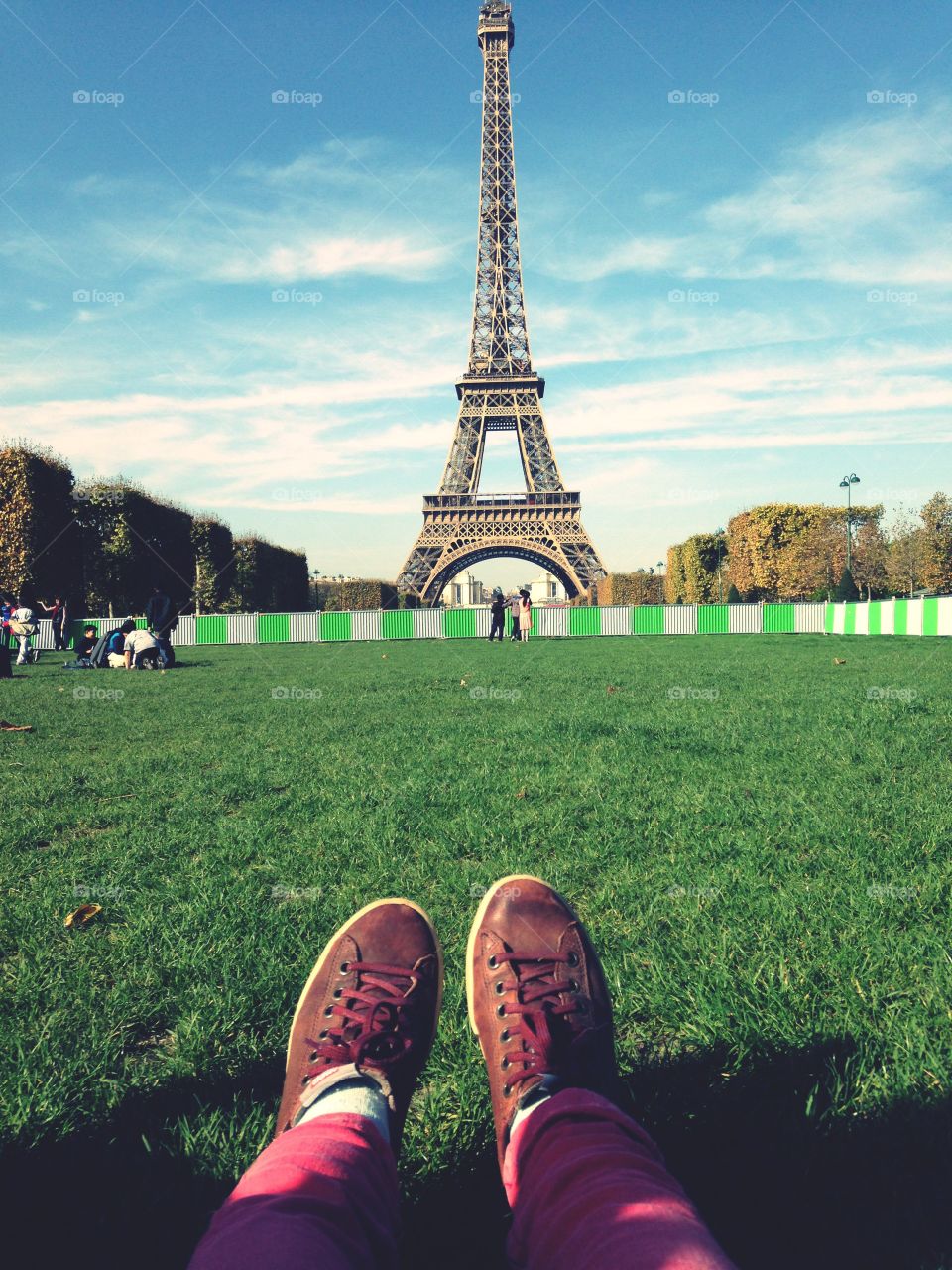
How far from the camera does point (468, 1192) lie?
1.57 m

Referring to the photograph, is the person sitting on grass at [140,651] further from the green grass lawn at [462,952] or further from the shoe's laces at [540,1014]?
the shoe's laces at [540,1014]

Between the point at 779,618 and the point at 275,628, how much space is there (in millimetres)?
26104

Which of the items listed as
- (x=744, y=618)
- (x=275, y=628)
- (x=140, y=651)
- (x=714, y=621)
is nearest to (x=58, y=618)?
(x=140, y=651)

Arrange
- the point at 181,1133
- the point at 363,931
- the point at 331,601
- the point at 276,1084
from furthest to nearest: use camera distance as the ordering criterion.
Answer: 1. the point at 331,601
2. the point at 363,931
3. the point at 276,1084
4. the point at 181,1133

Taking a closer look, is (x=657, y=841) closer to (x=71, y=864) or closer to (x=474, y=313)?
(x=71, y=864)

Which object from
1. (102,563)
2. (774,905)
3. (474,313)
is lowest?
(774,905)

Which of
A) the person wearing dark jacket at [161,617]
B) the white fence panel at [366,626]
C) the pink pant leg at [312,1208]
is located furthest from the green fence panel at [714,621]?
the pink pant leg at [312,1208]

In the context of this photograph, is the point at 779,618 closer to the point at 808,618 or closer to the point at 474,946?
the point at 808,618

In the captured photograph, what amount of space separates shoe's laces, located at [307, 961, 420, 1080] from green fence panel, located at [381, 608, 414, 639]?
35683 mm

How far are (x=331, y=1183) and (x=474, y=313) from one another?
53.9 m

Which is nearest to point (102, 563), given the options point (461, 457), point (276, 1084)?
point (461, 457)

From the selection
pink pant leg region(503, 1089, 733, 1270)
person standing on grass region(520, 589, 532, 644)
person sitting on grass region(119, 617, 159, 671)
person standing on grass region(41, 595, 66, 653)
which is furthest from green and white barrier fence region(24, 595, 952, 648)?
pink pant leg region(503, 1089, 733, 1270)

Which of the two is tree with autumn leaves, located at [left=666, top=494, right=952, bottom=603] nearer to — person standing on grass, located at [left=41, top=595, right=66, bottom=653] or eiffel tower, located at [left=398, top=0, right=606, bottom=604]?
eiffel tower, located at [left=398, top=0, right=606, bottom=604]

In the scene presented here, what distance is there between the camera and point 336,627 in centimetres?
3759
